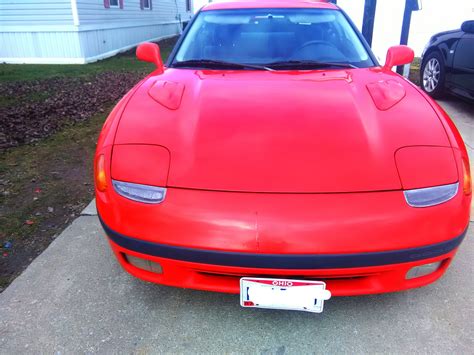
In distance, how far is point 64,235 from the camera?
104 inches

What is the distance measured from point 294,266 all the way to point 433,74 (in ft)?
18.3

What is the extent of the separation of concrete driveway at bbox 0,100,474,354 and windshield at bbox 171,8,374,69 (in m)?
1.51

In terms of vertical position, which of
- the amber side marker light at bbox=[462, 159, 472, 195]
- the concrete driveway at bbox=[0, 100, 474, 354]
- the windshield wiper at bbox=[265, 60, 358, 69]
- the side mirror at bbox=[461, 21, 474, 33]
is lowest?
the concrete driveway at bbox=[0, 100, 474, 354]

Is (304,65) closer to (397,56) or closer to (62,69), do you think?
(397,56)

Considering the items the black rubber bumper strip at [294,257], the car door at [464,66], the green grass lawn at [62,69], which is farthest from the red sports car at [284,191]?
the green grass lawn at [62,69]

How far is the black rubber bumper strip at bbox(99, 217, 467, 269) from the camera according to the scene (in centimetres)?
153

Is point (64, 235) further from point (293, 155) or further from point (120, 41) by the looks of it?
point (120, 41)

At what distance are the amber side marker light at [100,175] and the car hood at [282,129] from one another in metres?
0.13

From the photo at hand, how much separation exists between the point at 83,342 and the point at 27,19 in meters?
10.5

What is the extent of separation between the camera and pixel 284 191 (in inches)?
63.3

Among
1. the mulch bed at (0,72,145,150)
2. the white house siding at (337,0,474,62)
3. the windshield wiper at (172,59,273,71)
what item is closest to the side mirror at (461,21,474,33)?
the windshield wiper at (172,59,273,71)

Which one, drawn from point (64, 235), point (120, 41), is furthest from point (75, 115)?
point (120, 41)

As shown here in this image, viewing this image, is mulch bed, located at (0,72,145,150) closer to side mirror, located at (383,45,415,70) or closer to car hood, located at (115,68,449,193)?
car hood, located at (115,68,449,193)

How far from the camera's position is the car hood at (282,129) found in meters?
1.66
